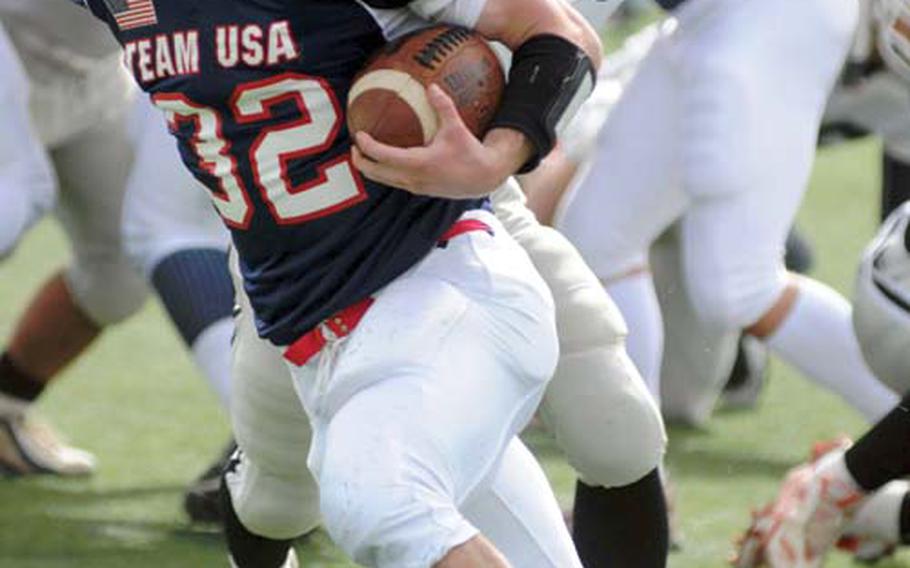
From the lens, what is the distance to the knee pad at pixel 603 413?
3.13 m

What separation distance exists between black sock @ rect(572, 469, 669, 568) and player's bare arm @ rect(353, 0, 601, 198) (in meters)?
0.75

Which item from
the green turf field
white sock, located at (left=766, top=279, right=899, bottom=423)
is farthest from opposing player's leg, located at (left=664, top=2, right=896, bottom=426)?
the green turf field

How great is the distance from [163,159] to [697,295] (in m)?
0.99

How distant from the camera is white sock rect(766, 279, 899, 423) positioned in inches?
171

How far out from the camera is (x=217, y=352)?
407 cm

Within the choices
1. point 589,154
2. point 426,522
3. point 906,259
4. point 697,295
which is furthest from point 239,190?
point 589,154

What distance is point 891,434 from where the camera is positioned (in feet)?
11.8

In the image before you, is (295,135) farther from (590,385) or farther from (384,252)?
(590,385)

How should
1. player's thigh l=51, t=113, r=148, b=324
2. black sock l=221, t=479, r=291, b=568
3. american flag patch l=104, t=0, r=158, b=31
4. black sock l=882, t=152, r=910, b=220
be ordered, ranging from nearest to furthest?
1. american flag patch l=104, t=0, r=158, b=31
2. black sock l=221, t=479, r=291, b=568
3. player's thigh l=51, t=113, r=148, b=324
4. black sock l=882, t=152, r=910, b=220

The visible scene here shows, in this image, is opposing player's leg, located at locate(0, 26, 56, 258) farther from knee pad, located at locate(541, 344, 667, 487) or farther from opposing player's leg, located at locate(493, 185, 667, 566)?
knee pad, located at locate(541, 344, 667, 487)

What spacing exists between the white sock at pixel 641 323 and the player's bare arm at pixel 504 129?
155 centimetres

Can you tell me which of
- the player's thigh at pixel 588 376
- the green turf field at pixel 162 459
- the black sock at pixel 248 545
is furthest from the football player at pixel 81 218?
the player's thigh at pixel 588 376

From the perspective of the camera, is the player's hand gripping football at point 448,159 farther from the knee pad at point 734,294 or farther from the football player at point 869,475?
the knee pad at point 734,294

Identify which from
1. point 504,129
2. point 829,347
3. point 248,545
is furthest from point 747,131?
point 504,129
